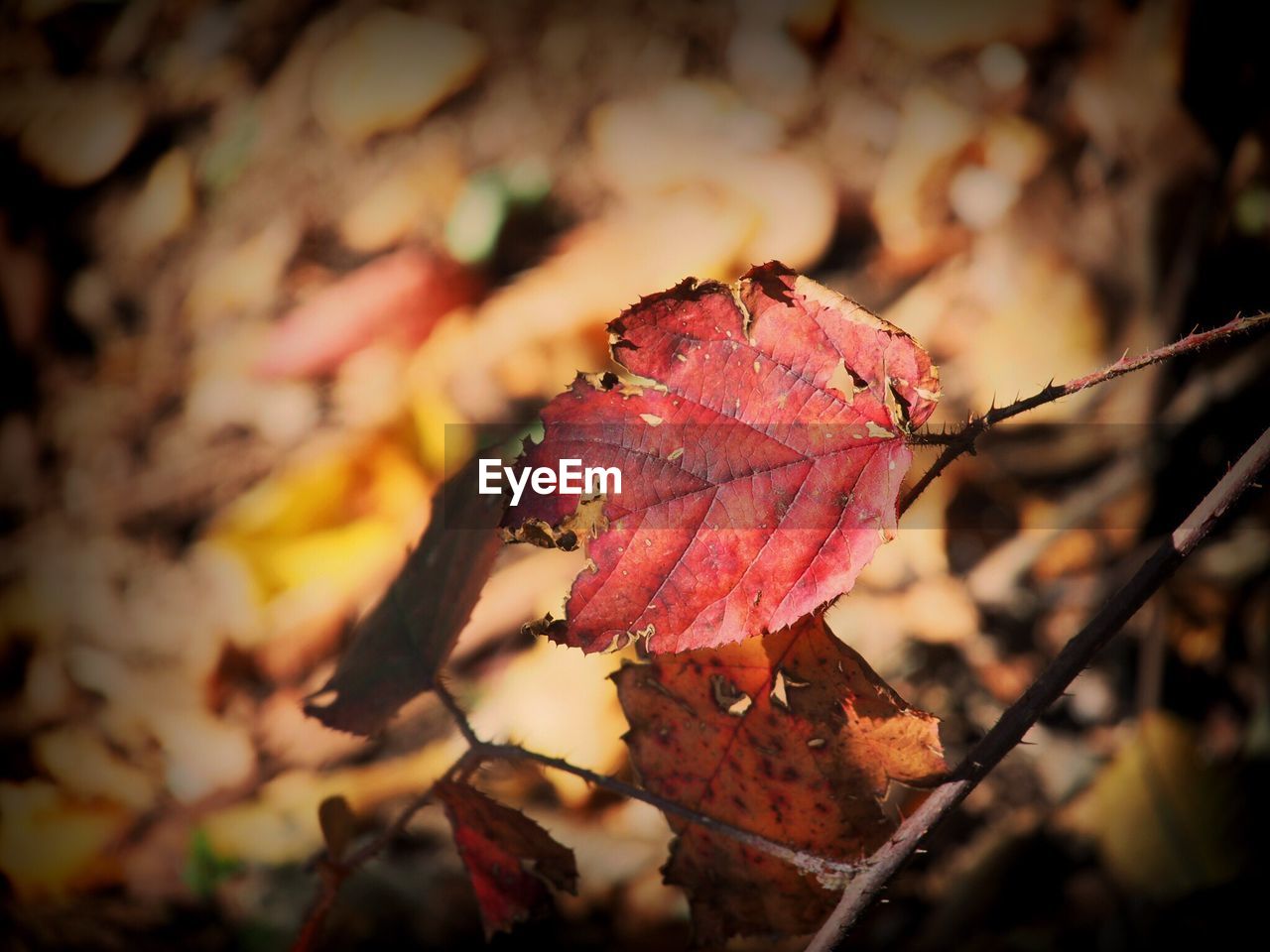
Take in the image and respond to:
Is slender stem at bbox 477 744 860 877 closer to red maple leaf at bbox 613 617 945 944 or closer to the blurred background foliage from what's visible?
red maple leaf at bbox 613 617 945 944

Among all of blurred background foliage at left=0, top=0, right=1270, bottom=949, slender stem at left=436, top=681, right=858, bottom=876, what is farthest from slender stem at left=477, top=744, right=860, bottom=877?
blurred background foliage at left=0, top=0, right=1270, bottom=949

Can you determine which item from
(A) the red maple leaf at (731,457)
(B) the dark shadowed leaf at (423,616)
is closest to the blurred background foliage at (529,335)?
(B) the dark shadowed leaf at (423,616)

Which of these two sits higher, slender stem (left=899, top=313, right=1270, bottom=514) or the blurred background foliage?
the blurred background foliage

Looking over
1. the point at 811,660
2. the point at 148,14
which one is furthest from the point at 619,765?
the point at 148,14

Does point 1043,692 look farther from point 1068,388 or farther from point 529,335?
point 529,335

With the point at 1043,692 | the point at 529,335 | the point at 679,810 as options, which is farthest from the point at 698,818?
the point at 529,335
